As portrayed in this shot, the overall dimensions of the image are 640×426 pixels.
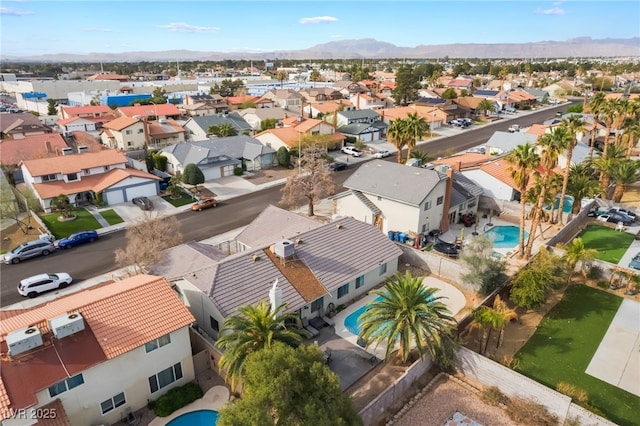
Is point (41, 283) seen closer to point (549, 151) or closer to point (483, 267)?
point (483, 267)

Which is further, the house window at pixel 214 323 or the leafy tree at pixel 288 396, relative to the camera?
the house window at pixel 214 323

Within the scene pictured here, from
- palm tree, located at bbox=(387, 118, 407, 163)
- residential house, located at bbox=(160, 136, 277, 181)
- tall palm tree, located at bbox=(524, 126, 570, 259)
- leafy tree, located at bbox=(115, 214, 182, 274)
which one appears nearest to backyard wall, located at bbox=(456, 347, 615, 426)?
tall palm tree, located at bbox=(524, 126, 570, 259)

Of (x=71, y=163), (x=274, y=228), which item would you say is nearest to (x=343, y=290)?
(x=274, y=228)

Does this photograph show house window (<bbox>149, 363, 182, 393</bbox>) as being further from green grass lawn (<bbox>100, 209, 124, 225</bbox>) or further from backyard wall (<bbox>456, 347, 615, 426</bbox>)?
green grass lawn (<bbox>100, 209, 124, 225</bbox>)

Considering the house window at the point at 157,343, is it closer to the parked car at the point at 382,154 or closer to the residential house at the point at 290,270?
→ the residential house at the point at 290,270

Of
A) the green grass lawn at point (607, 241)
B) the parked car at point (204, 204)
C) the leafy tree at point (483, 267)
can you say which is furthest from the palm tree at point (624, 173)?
the parked car at point (204, 204)
